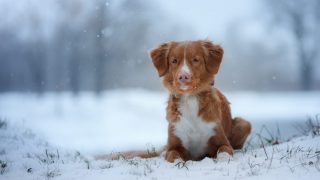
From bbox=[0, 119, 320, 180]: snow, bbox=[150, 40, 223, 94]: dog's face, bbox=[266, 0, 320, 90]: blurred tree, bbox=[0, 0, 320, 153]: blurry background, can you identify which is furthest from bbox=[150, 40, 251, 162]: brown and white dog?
bbox=[266, 0, 320, 90]: blurred tree

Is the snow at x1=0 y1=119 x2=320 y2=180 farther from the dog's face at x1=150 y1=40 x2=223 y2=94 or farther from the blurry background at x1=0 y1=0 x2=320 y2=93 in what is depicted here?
the blurry background at x1=0 y1=0 x2=320 y2=93

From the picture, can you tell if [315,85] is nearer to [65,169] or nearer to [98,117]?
[98,117]

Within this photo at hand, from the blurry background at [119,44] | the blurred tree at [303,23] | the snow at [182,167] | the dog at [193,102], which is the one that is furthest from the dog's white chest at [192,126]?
the blurred tree at [303,23]

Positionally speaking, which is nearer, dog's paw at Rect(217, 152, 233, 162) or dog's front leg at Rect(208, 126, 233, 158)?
dog's paw at Rect(217, 152, 233, 162)

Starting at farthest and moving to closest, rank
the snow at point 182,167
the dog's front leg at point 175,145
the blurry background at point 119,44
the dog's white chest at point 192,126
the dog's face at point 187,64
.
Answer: the blurry background at point 119,44 < the dog's front leg at point 175,145 < the dog's white chest at point 192,126 < the dog's face at point 187,64 < the snow at point 182,167

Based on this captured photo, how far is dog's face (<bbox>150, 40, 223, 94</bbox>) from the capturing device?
601cm

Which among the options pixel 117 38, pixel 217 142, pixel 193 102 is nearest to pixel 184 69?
pixel 193 102

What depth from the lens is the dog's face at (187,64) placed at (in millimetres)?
6012

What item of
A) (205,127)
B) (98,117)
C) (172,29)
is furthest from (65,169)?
(172,29)

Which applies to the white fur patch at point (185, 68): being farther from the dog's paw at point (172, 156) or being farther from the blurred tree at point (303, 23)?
the blurred tree at point (303, 23)

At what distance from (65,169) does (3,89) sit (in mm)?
53085

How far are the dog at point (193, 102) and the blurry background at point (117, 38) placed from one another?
27.7 meters

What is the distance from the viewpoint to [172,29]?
44531mm

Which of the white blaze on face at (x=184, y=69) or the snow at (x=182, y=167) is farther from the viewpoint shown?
the white blaze on face at (x=184, y=69)
